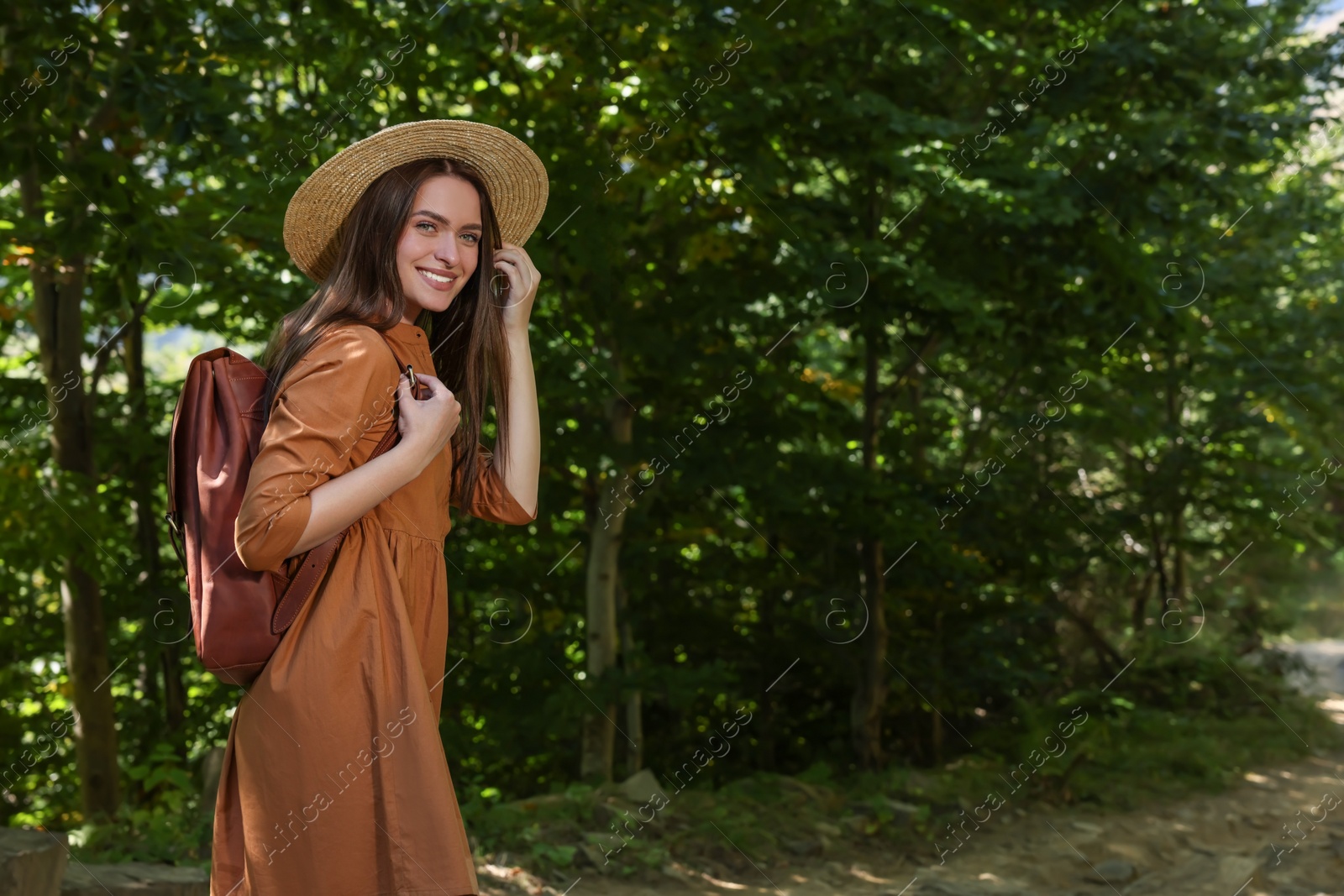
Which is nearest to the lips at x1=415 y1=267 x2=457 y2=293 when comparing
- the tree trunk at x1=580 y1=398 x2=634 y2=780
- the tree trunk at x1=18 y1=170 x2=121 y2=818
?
the tree trunk at x1=580 y1=398 x2=634 y2=780

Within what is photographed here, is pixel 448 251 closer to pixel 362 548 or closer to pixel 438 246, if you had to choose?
pixel 438 246

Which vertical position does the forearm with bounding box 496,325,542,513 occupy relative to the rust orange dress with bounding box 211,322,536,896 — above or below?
above

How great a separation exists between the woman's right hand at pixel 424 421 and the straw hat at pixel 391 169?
1.25 feet

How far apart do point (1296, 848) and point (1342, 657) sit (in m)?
13.9

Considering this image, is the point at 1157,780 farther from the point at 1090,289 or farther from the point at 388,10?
the point at 388,10

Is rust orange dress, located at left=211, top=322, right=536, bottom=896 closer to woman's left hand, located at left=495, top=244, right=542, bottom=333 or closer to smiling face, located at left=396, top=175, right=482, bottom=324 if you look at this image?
smiling face, located at left=396, top=175, right=482, bottom=324

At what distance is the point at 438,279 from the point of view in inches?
77.5

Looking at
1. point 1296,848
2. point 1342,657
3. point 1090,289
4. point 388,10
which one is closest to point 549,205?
point 388,10

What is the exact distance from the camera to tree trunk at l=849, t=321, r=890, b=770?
8.41m

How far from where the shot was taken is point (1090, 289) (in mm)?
7480

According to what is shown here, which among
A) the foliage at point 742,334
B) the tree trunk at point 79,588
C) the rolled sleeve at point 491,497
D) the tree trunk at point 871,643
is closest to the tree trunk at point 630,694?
the foliage at point 742,334

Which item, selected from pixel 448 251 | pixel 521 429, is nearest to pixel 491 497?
pixel 521 429

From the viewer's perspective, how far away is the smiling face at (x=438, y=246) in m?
1.96

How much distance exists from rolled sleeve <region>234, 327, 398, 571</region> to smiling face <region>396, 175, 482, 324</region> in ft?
0.57
